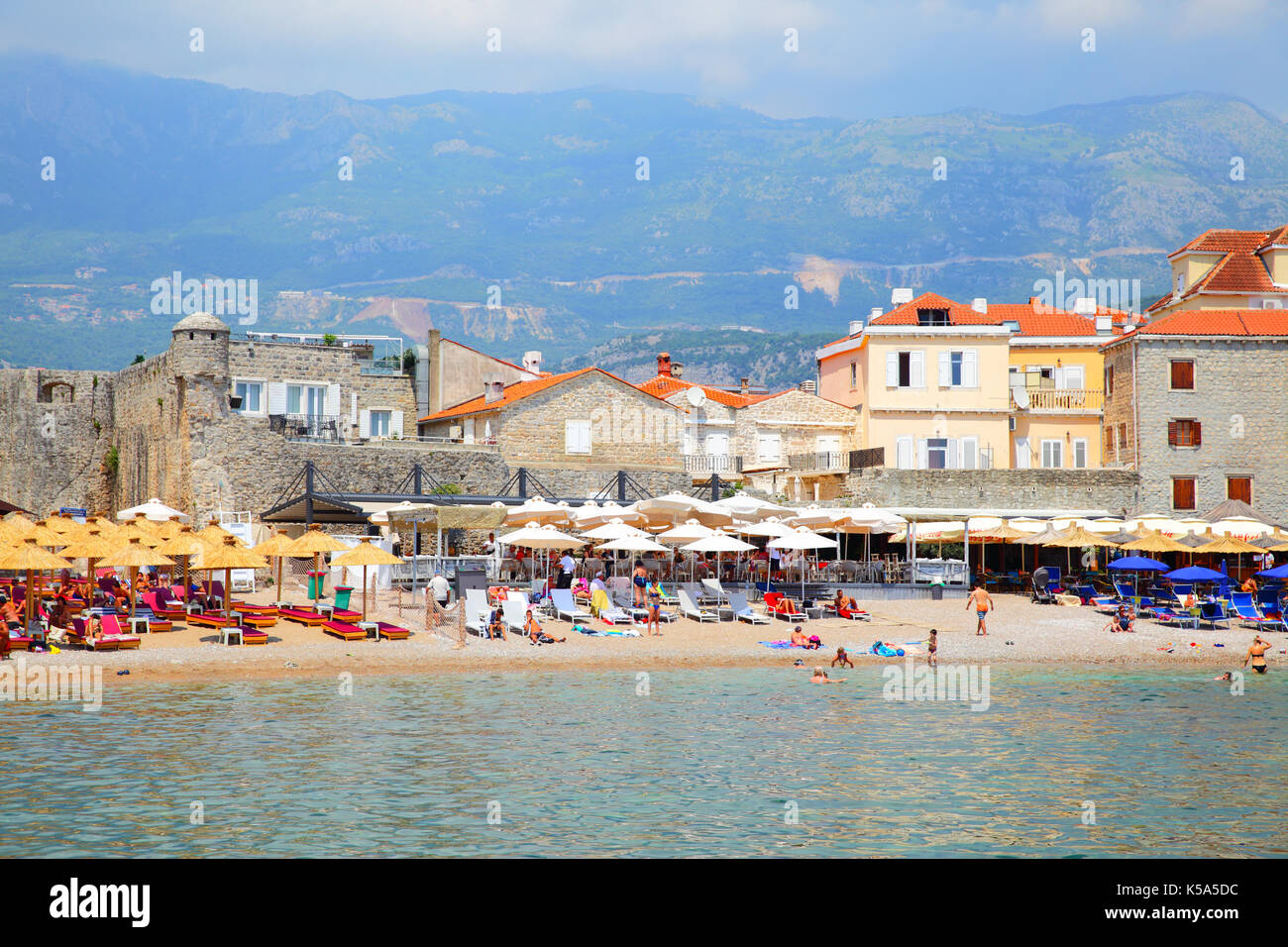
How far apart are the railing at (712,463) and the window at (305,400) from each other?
14.2 m

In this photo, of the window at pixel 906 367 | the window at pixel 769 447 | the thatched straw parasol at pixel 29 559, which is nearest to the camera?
the thatched straw parasol at pixel 29 559

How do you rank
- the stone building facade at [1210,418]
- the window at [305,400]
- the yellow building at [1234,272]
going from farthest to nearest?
the yellow building at [1234,272] → the window at [305,400] → the stone building facade at [1210,418]

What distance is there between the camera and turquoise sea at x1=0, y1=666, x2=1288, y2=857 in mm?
11180

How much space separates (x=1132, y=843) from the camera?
11.1 meters

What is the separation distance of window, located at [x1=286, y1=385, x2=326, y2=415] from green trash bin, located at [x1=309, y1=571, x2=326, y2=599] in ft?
59.3

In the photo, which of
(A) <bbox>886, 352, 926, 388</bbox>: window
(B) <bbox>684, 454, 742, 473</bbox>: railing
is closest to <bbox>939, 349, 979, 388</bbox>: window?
(A) <bbox>886, 352, 926, 388</bbox>: window

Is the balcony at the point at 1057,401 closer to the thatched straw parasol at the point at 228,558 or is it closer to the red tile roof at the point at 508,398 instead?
the red tile roof at the point at 508,398

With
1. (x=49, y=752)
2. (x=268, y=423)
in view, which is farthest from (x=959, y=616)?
(x=268, y=423)

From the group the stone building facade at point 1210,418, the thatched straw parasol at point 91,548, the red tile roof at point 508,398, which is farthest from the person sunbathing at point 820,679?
the red tile roof at point 508,398

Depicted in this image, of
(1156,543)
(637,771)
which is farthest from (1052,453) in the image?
(637,771)

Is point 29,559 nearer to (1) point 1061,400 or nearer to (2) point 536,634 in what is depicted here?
(2) point 536,634

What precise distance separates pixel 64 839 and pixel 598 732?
7265 mm

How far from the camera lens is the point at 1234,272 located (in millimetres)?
47125

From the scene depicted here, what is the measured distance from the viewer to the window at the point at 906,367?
152 feet
